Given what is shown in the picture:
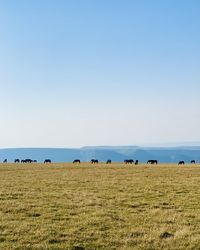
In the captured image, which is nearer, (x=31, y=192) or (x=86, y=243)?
(x=86, y=243)

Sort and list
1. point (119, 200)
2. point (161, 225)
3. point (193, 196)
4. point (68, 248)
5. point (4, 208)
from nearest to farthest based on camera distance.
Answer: point (68, 248)
point (161, 225)
point (4, 208)
point (119, 200)
point (193, 196)

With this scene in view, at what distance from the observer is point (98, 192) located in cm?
3117

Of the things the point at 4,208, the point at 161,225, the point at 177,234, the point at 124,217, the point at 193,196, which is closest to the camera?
the point at 177,234

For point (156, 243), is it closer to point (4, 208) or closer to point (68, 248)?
point (68, 248)

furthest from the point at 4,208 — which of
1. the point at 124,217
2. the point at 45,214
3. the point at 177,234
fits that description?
the point at 177,234

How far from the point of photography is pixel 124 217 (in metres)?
20.9

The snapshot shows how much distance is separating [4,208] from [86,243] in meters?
8.53

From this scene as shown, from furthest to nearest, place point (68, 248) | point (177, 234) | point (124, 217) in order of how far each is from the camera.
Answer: point (124, 217)
point (177, 234)
point (68, 248)

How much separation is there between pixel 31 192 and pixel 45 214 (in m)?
9.29

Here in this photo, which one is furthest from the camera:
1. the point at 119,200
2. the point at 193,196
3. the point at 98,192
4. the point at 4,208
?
the point at 98,192

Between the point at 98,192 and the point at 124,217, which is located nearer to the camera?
the point at 124,217

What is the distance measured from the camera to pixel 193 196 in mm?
28875

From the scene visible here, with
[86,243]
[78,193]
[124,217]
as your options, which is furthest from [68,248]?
[78,193]

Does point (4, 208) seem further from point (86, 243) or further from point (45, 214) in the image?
point (86, 243)
